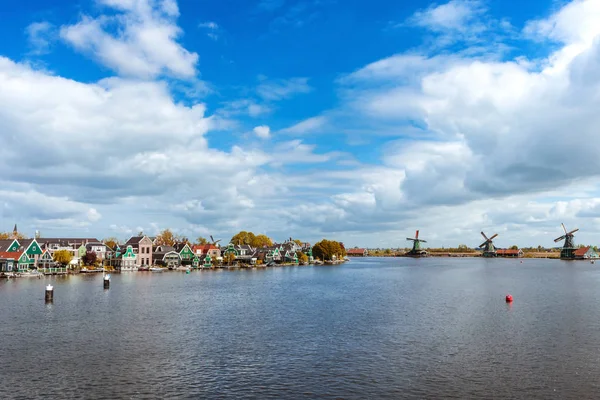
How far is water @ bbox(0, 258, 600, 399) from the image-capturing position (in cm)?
3048

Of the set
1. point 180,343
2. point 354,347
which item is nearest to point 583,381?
point 354,347

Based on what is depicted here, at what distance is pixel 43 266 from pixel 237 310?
3843 inches

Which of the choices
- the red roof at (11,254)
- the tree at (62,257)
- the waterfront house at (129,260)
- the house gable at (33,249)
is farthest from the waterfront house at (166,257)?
the red roof at (11,254)

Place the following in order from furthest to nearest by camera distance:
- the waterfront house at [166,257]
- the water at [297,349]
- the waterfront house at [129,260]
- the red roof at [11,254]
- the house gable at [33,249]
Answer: the waterfront house at [166,257] → the waterfront house at [129,260] → the house gable at [33,249] → the red roof at [11,254] → the water at [297,349]

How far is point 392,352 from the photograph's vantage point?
39656mm

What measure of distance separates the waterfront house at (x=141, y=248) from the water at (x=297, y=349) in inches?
3585

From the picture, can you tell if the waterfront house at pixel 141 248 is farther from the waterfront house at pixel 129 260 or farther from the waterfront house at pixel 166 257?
the waterfront house at pixel 166 257

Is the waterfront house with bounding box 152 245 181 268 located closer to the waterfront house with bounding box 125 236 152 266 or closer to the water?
the waterfront house with bounding box 125 236 152 266

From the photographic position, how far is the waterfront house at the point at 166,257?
170m

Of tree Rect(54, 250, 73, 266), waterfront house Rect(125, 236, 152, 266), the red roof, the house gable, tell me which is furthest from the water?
waterfront house Rect(125, 236, 152, 266)

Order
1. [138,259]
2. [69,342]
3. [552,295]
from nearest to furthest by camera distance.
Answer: [69,342], [552,295], [138,259]

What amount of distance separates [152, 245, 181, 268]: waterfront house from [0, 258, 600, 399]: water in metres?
97.2

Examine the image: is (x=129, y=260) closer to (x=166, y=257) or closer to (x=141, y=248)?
(x=141, y=248)

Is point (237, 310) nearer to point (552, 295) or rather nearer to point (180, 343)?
point (180, 343)
